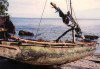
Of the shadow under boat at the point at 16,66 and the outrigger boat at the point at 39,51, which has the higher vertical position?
the outrigger boat at the point at 39,51

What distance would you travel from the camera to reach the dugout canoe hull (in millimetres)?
15758

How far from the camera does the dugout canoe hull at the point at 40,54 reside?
1576cm

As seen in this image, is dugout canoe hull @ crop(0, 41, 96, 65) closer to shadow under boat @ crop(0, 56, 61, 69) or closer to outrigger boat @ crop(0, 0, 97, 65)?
outrigger boat @ crop(0, 0, 97, 65)

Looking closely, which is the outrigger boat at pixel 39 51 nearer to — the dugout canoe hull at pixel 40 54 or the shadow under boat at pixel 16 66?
the dugout canoe hull at pixel 40 54

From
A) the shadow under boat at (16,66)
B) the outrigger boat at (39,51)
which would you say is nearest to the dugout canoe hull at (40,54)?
the outrigger boat at (39,51)

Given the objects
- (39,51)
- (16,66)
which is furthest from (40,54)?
(16,66)

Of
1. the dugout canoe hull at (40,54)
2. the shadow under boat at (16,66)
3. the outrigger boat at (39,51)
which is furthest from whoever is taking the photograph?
the shadow under boat at (16,66)

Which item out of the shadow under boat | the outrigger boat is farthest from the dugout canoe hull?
the shadow under boat

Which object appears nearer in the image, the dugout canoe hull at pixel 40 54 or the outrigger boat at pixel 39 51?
the dugout canoe hull at pixel 40 54

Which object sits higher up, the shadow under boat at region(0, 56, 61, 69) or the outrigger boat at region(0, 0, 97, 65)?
the outrigger boat at region(0, 0, 97, 65)

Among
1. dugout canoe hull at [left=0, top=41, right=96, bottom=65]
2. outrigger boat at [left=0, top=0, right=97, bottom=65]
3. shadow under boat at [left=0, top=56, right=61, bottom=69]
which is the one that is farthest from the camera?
shadow under boat at [left=0, top=56, right=61, bottom=69]

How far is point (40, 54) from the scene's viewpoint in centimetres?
1783

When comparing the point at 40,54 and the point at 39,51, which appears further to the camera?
the point at 40,54

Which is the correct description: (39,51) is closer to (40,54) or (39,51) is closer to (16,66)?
(40,54)
